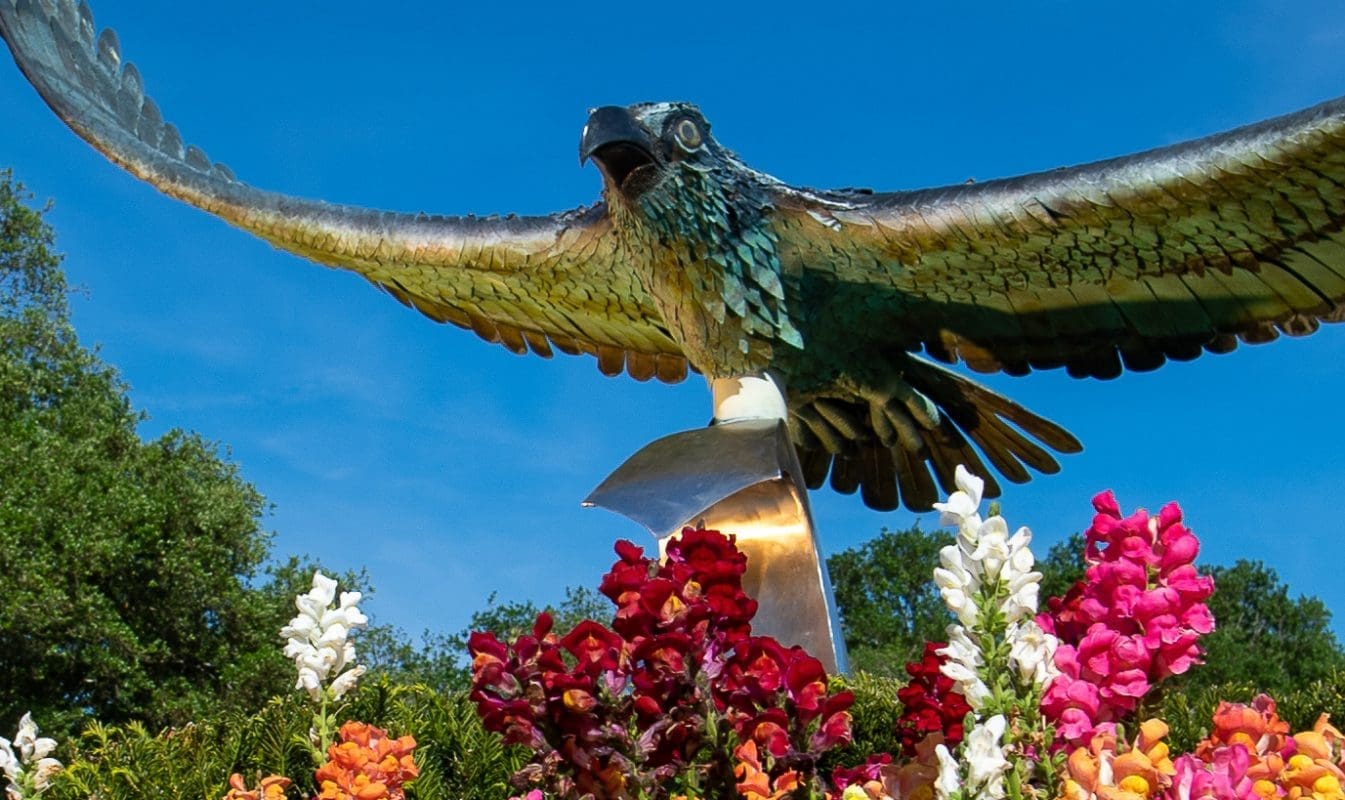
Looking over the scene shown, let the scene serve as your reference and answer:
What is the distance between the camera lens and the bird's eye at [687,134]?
5.02 meters

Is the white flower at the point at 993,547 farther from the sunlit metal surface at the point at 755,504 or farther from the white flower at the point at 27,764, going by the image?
the sunlit metal surface at the point at 755,504

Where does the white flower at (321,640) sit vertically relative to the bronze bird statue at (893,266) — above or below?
below

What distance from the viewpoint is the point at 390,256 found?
6301 millimetres

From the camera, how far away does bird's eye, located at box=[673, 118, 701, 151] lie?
5016 mm

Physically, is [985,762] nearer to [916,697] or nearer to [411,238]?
[916,697]

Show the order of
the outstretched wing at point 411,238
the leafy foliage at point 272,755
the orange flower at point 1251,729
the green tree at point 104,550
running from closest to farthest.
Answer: the orange flower at point 1251,729, the leafy foliage at point 272,755, the outstretched wing at point 411,238, the green tree at point 104,550

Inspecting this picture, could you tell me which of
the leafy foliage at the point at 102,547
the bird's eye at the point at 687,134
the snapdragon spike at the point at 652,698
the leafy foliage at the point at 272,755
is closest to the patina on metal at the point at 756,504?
the leafy foliage at the point at 272,755

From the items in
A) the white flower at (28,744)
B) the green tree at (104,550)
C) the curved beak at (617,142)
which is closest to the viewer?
the white flower at (28,744)

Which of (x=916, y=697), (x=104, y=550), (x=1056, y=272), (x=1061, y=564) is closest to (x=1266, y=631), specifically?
(x=1061, y=564)

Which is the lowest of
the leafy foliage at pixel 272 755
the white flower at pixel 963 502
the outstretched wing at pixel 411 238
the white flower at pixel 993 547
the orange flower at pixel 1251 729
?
the orange flower at pixel 1251 729

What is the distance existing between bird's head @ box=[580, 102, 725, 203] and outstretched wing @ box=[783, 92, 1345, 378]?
0.45 metres

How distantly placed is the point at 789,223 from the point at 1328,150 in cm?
185

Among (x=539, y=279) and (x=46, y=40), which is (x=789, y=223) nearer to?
(x=539, y=279)

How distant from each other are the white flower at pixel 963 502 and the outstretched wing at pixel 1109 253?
10.4ft
